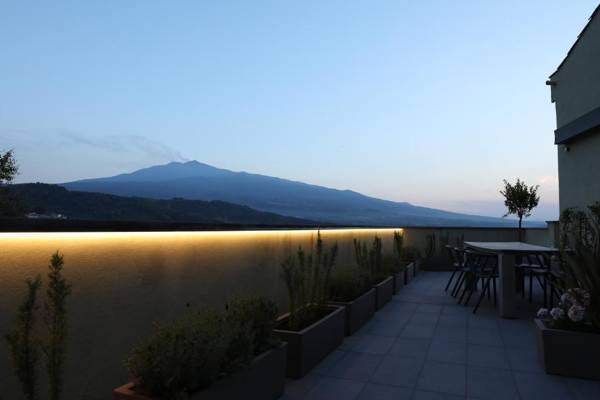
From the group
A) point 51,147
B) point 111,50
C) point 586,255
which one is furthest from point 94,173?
point 586,255

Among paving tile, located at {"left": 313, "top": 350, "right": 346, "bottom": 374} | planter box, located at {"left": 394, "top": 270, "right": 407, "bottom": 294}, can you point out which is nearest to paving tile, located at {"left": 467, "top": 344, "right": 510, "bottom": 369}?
paving tile, located at {"left": 313, "top": 350, "right": 346, "bottom": 374}

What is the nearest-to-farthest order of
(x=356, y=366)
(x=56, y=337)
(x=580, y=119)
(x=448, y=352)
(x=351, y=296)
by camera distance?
(x=56, y=337)
(x=356, y=366)
(x=448, y=352)
(x=351, y=296)
(x=580, y=119)

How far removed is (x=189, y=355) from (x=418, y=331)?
12.5 ft

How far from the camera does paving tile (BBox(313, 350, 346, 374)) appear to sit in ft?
12.1

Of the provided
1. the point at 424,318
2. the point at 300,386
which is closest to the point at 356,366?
the point at 300,386

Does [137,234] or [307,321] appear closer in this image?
[137,234]

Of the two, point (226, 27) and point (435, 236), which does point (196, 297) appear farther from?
point (435, 236)

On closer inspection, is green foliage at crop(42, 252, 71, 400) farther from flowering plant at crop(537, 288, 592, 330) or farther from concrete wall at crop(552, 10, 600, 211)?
concrete wall at crop(552, 10, 600, 211)

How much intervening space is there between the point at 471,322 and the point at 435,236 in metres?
7.33

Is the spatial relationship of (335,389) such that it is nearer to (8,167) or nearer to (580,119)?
(580,119)

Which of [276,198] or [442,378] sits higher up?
[276,198]

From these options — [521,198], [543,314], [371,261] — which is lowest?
[543,314]

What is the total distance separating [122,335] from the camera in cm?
254

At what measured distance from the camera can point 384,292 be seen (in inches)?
263
